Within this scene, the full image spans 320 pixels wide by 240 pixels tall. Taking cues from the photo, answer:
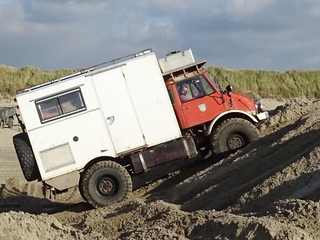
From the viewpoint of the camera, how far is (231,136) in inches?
616

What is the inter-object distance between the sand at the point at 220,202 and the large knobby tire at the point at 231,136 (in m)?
0.33

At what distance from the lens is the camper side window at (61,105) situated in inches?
579

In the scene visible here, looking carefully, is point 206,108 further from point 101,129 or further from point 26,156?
point 26,156

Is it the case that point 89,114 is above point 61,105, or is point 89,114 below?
below

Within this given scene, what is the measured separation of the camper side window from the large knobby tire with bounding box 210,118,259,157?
3003mm

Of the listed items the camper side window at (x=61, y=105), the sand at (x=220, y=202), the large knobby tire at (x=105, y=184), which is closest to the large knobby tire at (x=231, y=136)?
the sand at (x=220, y=202)

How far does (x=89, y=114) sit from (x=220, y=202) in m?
4.02

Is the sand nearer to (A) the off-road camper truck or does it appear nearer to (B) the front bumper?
(B) the front bumper

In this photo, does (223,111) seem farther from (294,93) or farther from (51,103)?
(294,93)

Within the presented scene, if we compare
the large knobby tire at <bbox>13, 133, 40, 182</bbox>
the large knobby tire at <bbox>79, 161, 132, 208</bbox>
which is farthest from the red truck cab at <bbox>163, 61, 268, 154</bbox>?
the large knobby tire at <bbox>13, 133, 40, 182</bbox>

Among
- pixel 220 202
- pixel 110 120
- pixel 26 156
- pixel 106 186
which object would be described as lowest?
pixel 220 202

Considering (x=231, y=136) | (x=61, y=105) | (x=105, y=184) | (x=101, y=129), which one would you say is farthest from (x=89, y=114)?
(x=231, y=136)

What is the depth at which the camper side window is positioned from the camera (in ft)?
48.2

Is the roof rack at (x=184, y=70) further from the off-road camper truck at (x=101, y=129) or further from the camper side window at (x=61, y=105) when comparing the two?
the camper side window at (x=61, y=105)
